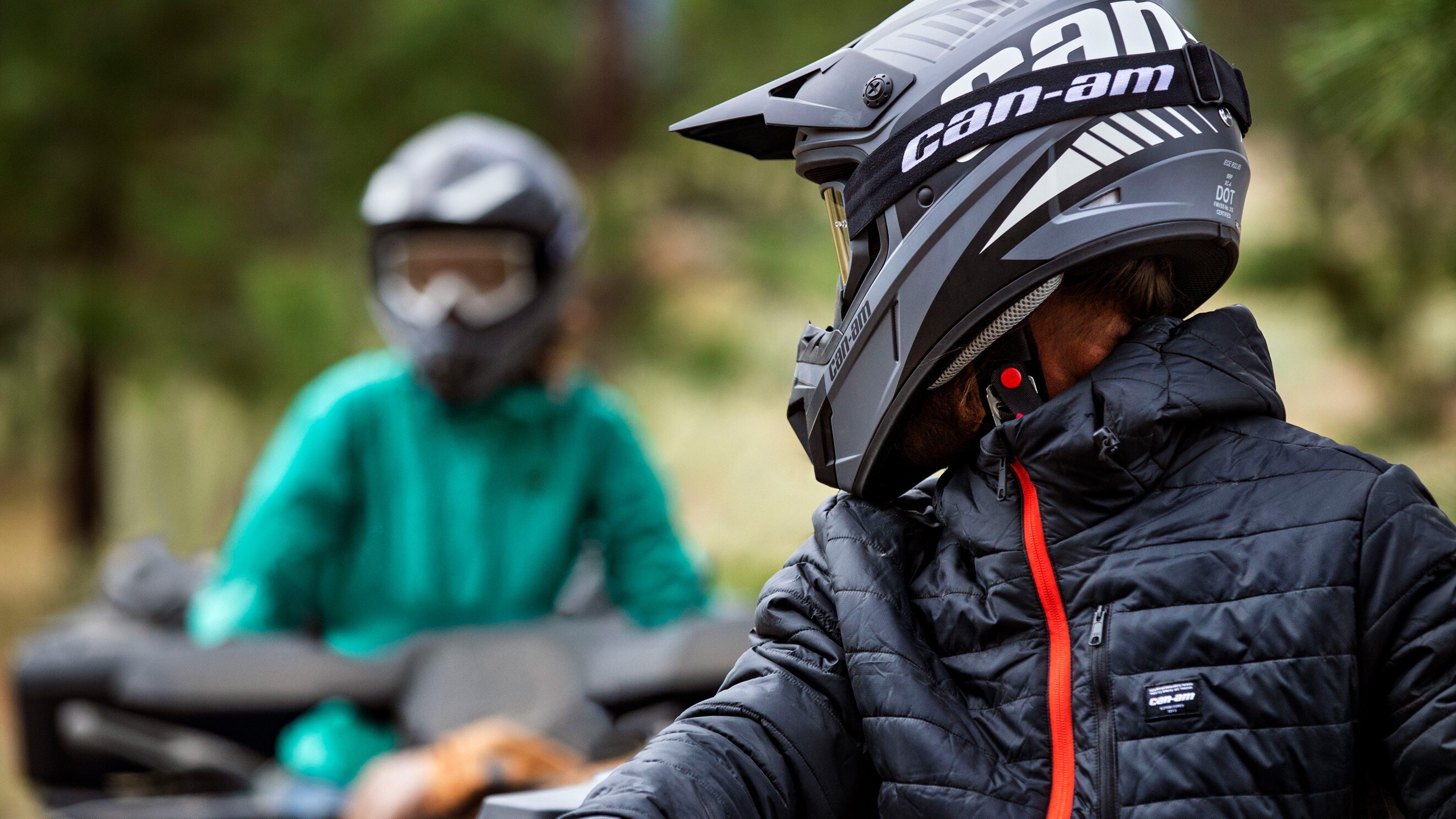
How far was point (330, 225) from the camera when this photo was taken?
699 centimetres

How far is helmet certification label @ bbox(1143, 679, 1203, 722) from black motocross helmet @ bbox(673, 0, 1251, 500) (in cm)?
31

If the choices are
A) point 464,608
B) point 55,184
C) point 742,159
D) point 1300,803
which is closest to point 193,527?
point 55,184

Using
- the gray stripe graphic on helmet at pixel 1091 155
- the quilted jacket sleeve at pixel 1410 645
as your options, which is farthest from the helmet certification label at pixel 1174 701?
the gray stripe graphic on helmet at pixel 1091 155

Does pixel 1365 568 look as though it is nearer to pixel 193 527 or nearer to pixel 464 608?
pixel 464 608

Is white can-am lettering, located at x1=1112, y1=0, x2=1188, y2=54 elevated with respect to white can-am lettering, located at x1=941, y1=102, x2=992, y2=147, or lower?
elevated

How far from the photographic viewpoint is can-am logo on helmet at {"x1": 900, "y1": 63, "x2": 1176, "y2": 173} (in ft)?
4.28

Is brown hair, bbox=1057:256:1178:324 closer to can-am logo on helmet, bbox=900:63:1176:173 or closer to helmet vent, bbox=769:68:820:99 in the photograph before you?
can-am logo on helmet, bbox=900:63:1176:173

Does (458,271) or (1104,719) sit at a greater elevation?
(458,271)

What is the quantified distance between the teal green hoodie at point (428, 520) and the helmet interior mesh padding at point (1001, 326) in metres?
2.29

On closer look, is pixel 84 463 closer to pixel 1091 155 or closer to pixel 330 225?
pixel 330 225

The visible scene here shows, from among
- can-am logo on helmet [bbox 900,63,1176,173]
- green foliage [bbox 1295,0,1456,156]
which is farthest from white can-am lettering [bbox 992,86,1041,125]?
green foliage [bbox 1295,0,1456,156]

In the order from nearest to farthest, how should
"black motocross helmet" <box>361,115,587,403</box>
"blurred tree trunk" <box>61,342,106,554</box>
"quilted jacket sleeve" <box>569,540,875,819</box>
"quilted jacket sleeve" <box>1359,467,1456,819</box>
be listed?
"quilted jacket sleeve" <box>1359,467,1456,819</box>
"quilted jacket sleeve" <box>569,540,875,819</box>
"black motocross helmet" <box>361,115,587,403</box>
"blurred tree trunk" <box>61,342,106,554</box>

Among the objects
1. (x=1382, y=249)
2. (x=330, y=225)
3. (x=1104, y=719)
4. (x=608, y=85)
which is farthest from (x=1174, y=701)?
(x=330, y=225)

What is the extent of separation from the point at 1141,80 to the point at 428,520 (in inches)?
103
